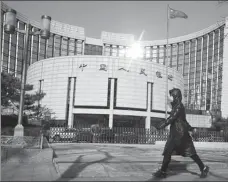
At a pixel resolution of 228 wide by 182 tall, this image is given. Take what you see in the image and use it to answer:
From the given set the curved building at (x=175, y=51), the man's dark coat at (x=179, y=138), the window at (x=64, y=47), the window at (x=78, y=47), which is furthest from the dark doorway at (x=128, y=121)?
the man's dark coat at (x=179, y=138)

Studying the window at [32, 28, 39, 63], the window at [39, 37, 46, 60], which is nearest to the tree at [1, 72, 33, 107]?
the window at [32, 28, 39, 63]

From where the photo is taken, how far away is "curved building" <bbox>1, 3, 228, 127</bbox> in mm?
75750

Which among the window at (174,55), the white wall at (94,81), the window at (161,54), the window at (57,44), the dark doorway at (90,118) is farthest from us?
the window at (161,54)

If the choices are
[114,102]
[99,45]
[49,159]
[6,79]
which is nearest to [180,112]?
[49,159]

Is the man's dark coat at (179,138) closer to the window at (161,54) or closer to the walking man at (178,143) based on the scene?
→ the walking man at (178,143)

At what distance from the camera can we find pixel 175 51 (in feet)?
302

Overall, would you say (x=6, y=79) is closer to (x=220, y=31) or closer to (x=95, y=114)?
(x=95, y=114)

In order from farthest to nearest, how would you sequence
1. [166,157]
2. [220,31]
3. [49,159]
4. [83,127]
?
[220,31] → [83,127] → [49,159] → [166,157]

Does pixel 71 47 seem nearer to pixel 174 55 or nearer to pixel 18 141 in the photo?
pixel 174 55

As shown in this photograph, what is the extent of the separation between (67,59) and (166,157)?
177 feet

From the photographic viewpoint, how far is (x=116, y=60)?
189 feet

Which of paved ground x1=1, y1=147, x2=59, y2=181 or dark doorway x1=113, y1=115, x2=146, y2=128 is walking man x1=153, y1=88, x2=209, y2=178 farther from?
dark doorway x1=113, y1=115, x2=146, y2=128

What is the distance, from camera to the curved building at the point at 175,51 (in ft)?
249

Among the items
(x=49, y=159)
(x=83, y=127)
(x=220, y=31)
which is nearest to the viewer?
(x=49, y=159)
